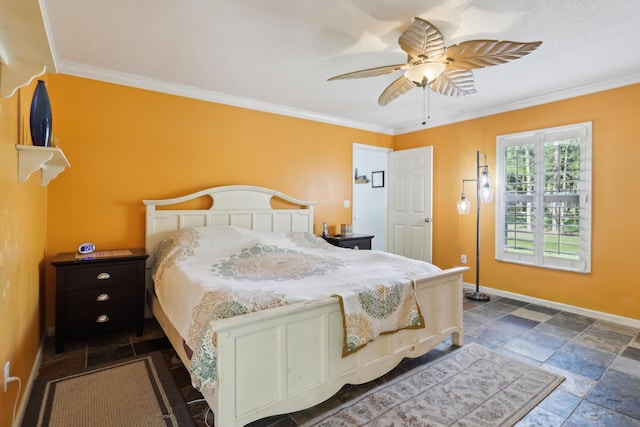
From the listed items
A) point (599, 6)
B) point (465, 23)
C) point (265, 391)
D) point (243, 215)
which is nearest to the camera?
point (265, 391)

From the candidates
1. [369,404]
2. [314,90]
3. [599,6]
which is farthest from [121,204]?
[599,6]

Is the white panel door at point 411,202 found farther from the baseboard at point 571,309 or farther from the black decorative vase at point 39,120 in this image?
the black decorative vase at point 39,120

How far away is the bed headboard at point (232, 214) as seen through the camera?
3262 mm

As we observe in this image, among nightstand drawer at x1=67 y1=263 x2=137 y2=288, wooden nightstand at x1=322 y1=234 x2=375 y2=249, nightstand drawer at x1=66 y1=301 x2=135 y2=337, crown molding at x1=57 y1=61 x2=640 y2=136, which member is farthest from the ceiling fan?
nightstand drawer at x1=66 y1=301 x2=135 y2=337

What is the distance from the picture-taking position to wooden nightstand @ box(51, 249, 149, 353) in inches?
100

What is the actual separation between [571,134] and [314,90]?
9.57 feet

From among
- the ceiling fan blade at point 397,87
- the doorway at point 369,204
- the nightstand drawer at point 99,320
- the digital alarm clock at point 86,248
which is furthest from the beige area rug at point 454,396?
the doorway at point 369,204

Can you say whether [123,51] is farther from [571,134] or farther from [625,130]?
[625,130]

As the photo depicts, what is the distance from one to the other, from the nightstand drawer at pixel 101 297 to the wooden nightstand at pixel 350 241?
2.39 meters

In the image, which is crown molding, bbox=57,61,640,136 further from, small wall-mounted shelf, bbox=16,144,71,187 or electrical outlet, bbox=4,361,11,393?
electrical outlet, bbox=4,361,11,393

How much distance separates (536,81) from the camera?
3.31 metres

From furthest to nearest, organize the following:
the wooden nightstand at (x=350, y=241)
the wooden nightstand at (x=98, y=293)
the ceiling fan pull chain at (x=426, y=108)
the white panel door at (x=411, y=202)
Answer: the white panel door at (x=411, y=202) → the wooden nightstand at (x=350, y=241) → the ceiling fan pull chain at (x=426, y=108) → the wooden nightstand at (x=98, y=293)

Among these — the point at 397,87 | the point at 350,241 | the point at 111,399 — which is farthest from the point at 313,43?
the point at 111,399

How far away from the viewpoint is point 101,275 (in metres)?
2.68
